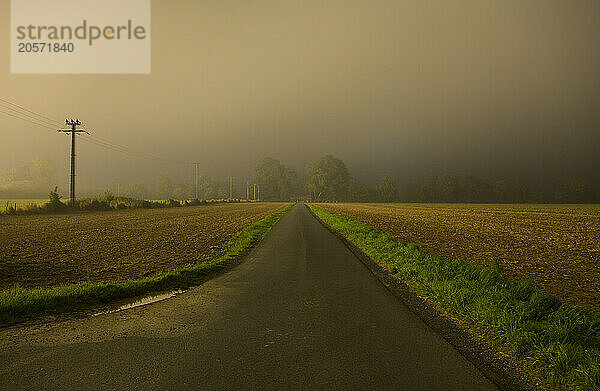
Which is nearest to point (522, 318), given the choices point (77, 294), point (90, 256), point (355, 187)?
point (77, 294)

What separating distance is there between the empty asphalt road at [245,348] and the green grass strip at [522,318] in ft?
2.99

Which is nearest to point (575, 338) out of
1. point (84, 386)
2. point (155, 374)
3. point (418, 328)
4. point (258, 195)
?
point (418, 328)

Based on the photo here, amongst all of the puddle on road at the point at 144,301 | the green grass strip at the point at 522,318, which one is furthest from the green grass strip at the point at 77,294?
the green grass strip at the point at 522,318

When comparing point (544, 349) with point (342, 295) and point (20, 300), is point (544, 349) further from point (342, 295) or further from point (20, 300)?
point (20, 300)

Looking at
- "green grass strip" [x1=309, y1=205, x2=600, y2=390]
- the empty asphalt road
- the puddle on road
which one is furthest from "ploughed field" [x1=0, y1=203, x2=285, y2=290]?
"green grass strip" [x1=309, y1=205, x2=600, y2=390]

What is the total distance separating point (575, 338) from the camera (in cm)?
493

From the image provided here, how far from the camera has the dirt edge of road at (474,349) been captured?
3.86 meters

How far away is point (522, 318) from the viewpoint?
5.70 m

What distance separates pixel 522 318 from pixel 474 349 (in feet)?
5.26

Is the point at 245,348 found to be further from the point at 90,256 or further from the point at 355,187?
the point at 355,187

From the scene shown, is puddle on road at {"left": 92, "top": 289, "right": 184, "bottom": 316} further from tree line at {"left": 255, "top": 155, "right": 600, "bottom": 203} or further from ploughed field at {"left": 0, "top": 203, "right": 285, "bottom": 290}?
tree line at {"left": 255, "top": 155, "right": 600, "bottom": 203}

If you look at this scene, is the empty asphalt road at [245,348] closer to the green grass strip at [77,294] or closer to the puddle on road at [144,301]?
the puddle on road at [144,301]

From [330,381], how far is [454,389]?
1.30 m

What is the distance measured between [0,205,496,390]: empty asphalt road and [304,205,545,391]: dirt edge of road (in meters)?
0.17
